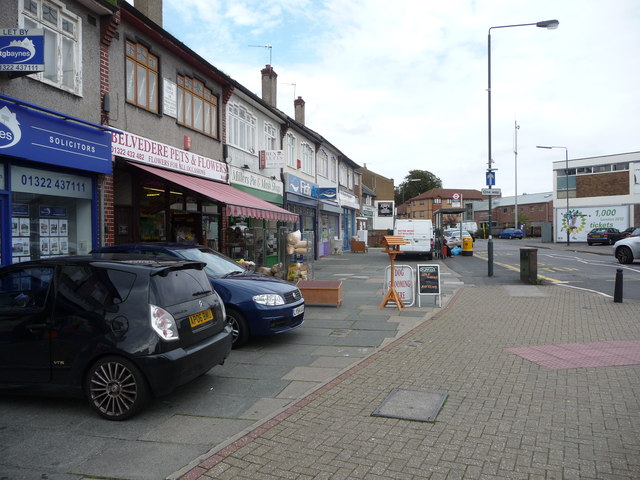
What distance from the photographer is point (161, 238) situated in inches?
531

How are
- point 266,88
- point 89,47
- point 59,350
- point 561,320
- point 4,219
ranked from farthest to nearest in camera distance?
point 266,88, point 89,47, point 561,320, point 4,219, point 59,350

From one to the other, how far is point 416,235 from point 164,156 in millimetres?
16391

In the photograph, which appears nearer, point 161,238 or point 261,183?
point 161,238

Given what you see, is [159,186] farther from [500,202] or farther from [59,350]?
[500,202]

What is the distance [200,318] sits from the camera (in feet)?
17.3

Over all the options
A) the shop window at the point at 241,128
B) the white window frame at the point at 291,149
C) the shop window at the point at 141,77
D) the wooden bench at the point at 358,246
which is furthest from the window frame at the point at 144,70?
the wooden bench at the point at 358,246

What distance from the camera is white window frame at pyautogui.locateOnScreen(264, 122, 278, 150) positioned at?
2047 cm

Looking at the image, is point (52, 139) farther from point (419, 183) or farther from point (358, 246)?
point (419, 183)

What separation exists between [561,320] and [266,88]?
60.6 feet

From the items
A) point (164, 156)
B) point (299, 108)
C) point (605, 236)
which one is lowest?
point (605, 236)

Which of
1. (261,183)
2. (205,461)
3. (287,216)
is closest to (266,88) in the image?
(261,183)

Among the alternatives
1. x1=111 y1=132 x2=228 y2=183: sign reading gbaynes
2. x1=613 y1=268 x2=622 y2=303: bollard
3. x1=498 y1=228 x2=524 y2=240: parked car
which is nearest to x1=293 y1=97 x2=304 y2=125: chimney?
x1=111 y1=132 x2=228 y2=183: sign reading gbaynes

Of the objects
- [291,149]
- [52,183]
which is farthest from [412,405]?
[291,149]

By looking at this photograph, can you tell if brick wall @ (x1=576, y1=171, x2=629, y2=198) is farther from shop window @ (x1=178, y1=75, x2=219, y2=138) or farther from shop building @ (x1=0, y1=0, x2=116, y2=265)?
shop building @ (x1=0, y1=0, x2=116, y2=265)
